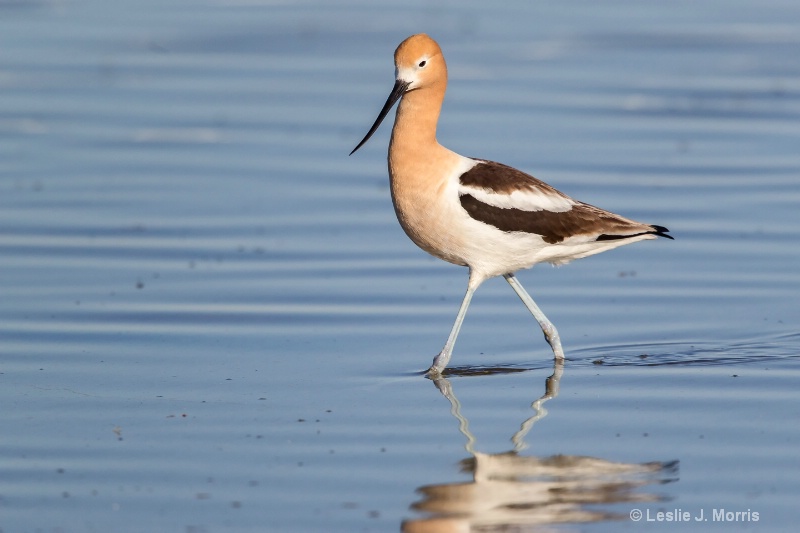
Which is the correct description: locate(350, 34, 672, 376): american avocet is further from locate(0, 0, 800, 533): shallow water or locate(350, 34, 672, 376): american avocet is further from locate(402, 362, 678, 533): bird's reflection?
locate(402, 362, 678, 533): bird's reflection

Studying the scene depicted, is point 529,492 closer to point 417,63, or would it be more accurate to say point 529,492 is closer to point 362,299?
point 417,63

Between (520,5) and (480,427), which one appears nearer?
(480,427)

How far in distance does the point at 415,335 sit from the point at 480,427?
1.70 metres

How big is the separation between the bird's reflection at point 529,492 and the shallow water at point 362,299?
0.05 ft

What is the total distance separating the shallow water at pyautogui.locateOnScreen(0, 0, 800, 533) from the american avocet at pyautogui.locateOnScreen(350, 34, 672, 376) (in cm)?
53

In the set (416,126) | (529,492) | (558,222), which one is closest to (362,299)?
(416,126)

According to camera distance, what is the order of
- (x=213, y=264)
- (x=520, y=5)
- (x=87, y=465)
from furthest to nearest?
(x=520, y=5) → (x=213, y=264) → (x=87, y=465)

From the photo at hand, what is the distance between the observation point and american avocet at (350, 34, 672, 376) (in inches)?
305

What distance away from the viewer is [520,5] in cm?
2025

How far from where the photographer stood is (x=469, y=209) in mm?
7723

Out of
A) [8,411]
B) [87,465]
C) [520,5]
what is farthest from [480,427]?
[520,5]

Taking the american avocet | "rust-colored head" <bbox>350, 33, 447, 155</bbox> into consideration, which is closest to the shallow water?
the american avocet

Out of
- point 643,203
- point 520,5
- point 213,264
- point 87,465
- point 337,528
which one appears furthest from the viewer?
point 520,5

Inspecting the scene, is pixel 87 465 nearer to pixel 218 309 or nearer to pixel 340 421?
pixel 340 421
